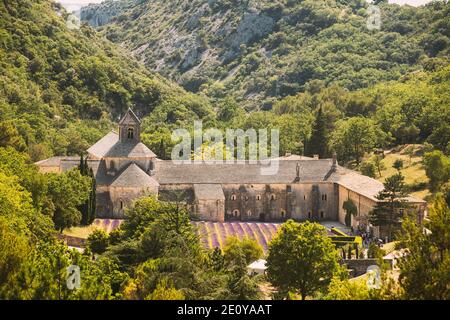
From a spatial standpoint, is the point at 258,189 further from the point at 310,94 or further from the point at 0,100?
the point at 310,94

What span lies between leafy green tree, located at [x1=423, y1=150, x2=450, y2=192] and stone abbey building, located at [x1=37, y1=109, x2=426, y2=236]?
8.82 metres

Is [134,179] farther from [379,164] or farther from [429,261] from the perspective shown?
[429,261]

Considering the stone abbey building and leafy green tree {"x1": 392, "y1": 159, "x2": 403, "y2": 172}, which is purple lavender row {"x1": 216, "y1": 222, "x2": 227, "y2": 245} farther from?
leafy green tree {"x1": 392, "y1": 159, "x2": 403, "y2": 172}

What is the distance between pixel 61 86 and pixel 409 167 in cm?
6393

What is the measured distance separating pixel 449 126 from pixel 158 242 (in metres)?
66.4

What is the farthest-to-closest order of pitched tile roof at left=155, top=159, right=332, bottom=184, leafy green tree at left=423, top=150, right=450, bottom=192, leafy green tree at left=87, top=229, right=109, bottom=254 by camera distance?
1. leafy green tree at left=423, top=150, right=450, bottom=192
2. pitched tile roof at left=155, top=159, right=332, bottom=184
3. leafy green tree at left=87, top=229, right=109, bottom=254

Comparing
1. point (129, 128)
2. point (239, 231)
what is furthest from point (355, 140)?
point (239, 231)

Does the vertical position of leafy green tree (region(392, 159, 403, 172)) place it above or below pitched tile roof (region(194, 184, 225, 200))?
above

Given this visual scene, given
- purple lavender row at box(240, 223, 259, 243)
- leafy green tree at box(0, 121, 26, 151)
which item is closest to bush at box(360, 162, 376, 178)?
purple lavender row at box(240, 223, 259, 243)

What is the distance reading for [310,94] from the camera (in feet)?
535

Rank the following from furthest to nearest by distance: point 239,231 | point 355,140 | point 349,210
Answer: point 355,140 < point 349,210 < point 239,231

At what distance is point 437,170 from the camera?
282 feet

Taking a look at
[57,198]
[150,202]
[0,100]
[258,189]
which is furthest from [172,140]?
[150,202]

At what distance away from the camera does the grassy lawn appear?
300 ft
